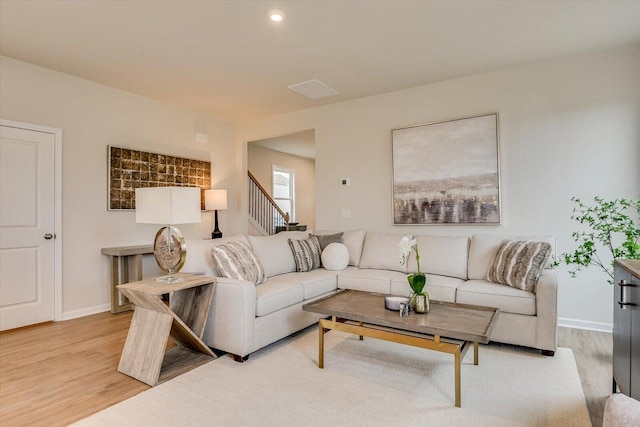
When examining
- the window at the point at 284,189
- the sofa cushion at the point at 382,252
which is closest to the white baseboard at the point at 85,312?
the sofa cushion at the point at 382,252

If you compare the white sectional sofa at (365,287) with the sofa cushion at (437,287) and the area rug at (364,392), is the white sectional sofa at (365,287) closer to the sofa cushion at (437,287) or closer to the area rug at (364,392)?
the sofa cushion at (437,287)

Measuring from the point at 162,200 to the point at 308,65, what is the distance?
205cm

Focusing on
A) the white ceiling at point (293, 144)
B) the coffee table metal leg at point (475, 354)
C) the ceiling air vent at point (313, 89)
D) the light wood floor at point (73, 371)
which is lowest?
the light wood floor at point (73, 371)

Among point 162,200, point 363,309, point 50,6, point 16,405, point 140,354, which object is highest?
point 50,6

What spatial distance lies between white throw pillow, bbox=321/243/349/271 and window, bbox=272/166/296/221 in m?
4.31

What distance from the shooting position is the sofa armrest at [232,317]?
2.56 metres

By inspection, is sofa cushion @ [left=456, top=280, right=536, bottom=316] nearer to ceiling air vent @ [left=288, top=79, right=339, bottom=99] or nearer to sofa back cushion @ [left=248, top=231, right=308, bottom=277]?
sofa back cushion @ [left=248, top=231, right=308, bottom=277]

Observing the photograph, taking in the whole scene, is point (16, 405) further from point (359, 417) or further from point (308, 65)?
point (308, 65)

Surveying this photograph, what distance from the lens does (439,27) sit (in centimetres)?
287

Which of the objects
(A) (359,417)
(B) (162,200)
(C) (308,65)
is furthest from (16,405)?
(C) (308,65)

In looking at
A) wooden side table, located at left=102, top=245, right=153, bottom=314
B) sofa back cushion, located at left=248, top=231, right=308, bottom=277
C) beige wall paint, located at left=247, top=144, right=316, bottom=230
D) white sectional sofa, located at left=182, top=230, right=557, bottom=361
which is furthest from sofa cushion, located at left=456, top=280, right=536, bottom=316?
beige wall paint, located at left=247, top=144, right=316, bottom=230

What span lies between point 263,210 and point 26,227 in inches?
155

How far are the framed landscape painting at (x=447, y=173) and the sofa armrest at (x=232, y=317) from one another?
2426 mm

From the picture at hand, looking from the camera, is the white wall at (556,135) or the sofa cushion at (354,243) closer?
the white wall at (556,135)
